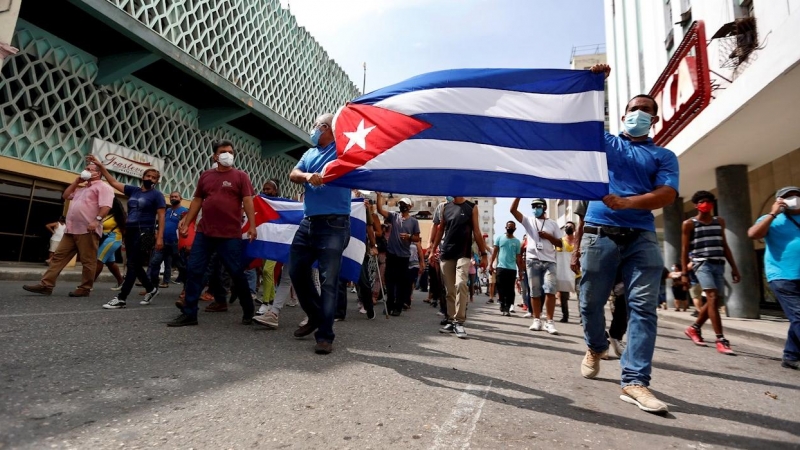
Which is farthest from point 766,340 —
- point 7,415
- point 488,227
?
point 488,227

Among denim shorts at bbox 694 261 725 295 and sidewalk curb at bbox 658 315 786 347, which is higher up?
denim shorts at bbox 694 261 725 295

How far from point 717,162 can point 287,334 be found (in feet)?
39.7

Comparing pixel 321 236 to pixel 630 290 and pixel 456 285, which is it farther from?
pixel 630 290

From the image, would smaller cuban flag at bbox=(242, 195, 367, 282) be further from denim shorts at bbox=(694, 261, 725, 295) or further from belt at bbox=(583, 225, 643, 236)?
denim shorts at bbox=(694, 261, 725, 295)

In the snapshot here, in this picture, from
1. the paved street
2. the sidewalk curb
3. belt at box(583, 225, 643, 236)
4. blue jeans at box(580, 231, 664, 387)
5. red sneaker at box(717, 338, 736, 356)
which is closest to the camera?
the paved street

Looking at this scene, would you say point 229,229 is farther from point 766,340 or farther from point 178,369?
point 766,340

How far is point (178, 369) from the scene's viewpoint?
8.93ft

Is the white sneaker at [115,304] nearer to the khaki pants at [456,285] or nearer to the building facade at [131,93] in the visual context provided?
the khaki pants at [456,285]

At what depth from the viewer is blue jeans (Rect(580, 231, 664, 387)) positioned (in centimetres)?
274

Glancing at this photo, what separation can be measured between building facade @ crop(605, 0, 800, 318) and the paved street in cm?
602

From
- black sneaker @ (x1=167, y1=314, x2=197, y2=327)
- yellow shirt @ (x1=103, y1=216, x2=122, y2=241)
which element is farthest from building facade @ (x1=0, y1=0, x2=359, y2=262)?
black sneaker @ (x1=167, y1=314, x2=197, y2=327)

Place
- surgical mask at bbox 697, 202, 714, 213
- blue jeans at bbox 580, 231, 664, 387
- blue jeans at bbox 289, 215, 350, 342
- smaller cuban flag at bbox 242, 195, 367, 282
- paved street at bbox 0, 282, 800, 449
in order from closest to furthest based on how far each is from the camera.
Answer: paved street at bbox 0, 282, 800, 449 → blue jeans at bbox 580, 231, 664, 387 → blue jeans at bbox 289, 215, 350, 342 → surgical mask at bbox 697, 202, 714, 213 → smaller cuban flag at bbox 242, 195, 367, 282

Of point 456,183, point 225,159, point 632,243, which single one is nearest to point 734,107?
point 632,243

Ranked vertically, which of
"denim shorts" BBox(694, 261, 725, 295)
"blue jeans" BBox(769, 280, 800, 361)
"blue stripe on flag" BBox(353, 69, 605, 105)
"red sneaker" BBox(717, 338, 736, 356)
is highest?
"blue stripe on flag" BBox(353, 69, 605, 105)
